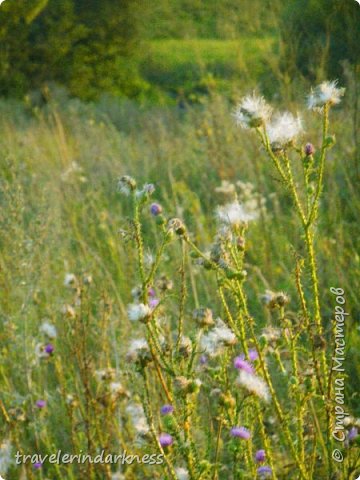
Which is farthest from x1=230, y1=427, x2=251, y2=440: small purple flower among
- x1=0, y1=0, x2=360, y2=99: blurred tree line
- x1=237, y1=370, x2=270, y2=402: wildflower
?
x1=0, y1=0, x2=360, y2=99: blurred tree line

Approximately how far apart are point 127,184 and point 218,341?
31 cm

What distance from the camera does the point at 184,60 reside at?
12.2 feet

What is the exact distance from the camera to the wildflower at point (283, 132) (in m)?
1.18

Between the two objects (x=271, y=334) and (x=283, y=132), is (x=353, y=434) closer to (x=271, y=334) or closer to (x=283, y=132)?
(x=271, y=334)

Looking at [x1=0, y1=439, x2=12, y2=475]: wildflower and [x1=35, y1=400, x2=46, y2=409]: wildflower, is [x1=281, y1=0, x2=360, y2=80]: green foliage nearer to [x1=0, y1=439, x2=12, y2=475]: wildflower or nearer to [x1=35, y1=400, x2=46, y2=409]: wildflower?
[x1=35, y1=400, x2=46, y2=409]: wildflower

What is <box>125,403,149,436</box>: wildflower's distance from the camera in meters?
1.39

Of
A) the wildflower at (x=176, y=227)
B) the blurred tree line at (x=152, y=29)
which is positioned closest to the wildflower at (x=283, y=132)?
the wildflower at (x=176, y=227)

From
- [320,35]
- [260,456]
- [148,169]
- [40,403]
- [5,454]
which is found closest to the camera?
[260,456]

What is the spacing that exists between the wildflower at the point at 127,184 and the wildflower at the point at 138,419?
0.47 metres

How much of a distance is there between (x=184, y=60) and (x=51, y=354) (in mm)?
2230

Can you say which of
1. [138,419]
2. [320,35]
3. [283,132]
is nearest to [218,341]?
[283,132]

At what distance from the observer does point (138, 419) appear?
160cm

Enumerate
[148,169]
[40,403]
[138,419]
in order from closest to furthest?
[138,419], [40,403], [148,169]

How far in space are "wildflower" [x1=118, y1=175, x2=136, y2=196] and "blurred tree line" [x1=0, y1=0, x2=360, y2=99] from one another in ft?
4.91
